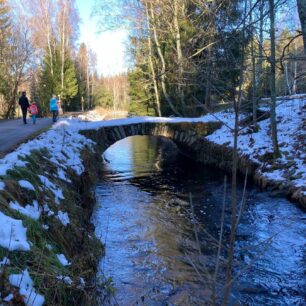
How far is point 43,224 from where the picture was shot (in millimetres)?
4352

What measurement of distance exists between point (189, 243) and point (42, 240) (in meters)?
3.38

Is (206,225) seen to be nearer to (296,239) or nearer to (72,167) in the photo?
(296,239)

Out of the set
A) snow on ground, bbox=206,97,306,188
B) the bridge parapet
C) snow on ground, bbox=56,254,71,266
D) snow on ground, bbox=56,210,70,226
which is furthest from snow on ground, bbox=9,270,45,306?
the bridge parapet

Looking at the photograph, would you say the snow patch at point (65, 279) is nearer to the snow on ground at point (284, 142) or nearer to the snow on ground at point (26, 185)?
the snow on ground at point (26, 185)

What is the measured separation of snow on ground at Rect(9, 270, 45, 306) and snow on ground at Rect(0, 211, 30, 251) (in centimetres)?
36

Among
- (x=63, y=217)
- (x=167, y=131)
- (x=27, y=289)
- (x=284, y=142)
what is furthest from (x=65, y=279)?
(x=167, y=131)

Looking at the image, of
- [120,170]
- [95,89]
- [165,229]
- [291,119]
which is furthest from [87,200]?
[95,89]

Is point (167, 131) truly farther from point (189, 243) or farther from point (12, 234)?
point (12, 234)

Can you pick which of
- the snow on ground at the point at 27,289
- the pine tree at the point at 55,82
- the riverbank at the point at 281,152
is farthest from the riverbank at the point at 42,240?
the pine tree at the point at 55,82

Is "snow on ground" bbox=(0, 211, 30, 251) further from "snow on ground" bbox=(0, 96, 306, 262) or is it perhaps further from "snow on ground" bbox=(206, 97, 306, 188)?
"snow on ground" bbox=(206, 97, 306, 188)

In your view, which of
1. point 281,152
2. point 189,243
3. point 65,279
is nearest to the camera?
point 65,279

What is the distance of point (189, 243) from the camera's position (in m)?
6.65

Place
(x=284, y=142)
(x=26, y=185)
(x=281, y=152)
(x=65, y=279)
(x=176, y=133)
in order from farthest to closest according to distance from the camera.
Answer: (x=176, y=133) → (x=284, y=142) → (x=281, y=152) → (x=26, y=185) → (x=65, y=279)

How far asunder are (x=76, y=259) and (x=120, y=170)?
34.7ft
